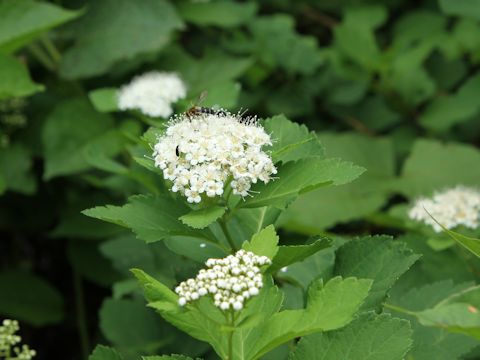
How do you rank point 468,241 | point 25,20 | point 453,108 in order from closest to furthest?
point 468,241
point 25,20
point 453,108

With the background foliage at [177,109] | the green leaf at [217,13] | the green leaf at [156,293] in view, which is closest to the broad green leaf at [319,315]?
the green leaf at [156,293]

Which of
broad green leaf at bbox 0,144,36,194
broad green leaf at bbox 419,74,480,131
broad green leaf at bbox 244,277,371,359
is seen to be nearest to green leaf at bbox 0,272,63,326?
broad green leaf at bbox 0,144,36,194

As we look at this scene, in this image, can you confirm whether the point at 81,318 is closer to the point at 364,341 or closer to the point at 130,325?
the point at 130,325

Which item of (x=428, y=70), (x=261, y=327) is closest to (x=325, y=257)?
(x=261, y=327)

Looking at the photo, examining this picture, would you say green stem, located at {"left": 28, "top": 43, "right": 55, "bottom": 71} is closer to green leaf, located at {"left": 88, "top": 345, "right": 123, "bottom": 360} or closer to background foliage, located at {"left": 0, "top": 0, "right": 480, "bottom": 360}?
background foliage, located at {"left": 0, "top": 0, "right": 480, "bottom": 360}

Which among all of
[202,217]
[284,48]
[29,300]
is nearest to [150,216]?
[202,217]

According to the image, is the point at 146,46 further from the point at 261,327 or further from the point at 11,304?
the point at 261,327

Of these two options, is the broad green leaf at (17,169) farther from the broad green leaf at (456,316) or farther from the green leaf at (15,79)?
the broad green leaf at (456,316)
